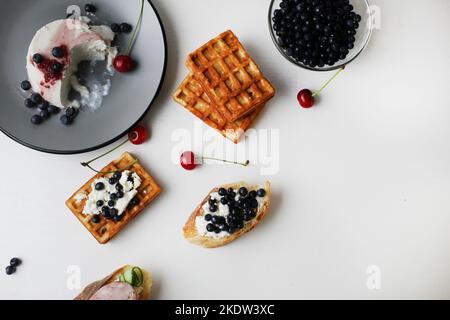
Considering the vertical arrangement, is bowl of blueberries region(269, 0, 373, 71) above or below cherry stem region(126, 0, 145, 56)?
below

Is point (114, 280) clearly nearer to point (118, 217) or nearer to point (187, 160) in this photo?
point (118, 217)

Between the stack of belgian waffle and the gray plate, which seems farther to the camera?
the gray plate

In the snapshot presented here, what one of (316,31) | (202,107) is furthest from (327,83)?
(202,107)

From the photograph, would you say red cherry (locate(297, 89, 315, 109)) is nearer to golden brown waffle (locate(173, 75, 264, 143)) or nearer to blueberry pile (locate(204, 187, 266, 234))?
golden brown waffle (locate(173, 75, 264, 143))

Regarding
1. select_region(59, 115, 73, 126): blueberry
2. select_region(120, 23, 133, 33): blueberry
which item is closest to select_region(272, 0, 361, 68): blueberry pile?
select_region(120, 23, 133, 33): blueberry

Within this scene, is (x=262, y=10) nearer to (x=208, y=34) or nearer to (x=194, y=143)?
(x=208, y=34)
